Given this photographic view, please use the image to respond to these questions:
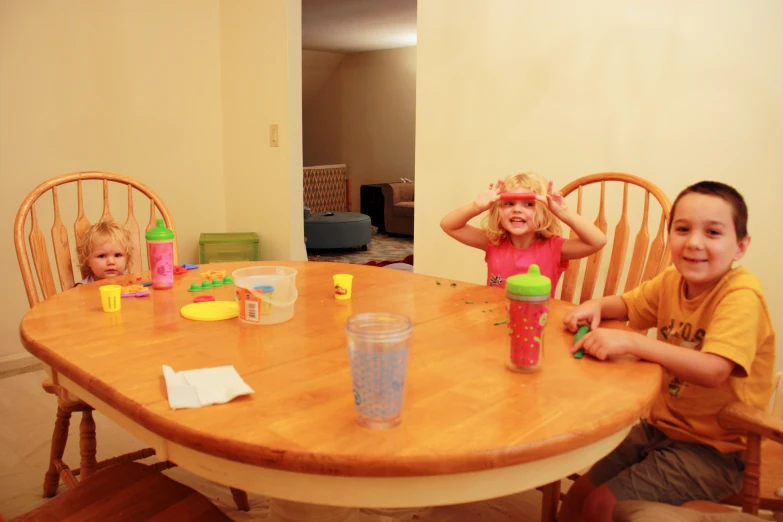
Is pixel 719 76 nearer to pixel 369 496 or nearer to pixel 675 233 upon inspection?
pixel 675 233

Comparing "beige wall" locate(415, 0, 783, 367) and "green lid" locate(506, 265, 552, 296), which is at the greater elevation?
"beige wall" locate(415, 0, 783, 367)

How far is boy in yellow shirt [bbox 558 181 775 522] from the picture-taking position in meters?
1.15

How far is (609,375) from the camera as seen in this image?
1.07 metres

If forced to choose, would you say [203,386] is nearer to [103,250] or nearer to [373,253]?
[103,250]

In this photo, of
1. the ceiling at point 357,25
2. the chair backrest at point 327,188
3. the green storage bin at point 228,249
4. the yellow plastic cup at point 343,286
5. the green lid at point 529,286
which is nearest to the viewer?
the green lid at point 529,286

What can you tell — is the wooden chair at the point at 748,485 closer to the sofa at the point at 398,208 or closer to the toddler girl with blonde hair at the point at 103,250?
the toddler girl with blonde hair at the point at 103,250

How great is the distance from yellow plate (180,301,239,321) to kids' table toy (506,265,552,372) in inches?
25.4

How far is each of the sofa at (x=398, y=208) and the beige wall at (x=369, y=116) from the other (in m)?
1.14

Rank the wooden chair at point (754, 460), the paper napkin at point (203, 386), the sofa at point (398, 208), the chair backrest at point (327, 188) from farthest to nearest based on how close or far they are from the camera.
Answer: the chair backrest at point (327, 188), the sofa at point (398, 208), the wooden chair at point (754, 460), the paper napkin at point (203, 386)

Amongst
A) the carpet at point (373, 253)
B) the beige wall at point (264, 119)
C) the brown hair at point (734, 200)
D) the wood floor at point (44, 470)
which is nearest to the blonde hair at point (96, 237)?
the wood floor at point (44, 470)

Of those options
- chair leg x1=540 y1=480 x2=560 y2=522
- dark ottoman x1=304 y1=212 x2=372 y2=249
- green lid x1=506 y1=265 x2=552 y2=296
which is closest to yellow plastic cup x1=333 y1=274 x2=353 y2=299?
green lid x1=506 y1=265 x2=552 y2=296

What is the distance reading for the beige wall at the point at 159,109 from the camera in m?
2.97

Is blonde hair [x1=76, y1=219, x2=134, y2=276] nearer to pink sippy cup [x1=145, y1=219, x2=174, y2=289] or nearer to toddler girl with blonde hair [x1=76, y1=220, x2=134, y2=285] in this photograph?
toddler girl with blonde hair [x1=76, y1=220, x2=134, y2=285]

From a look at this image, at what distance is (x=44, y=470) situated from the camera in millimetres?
2145
